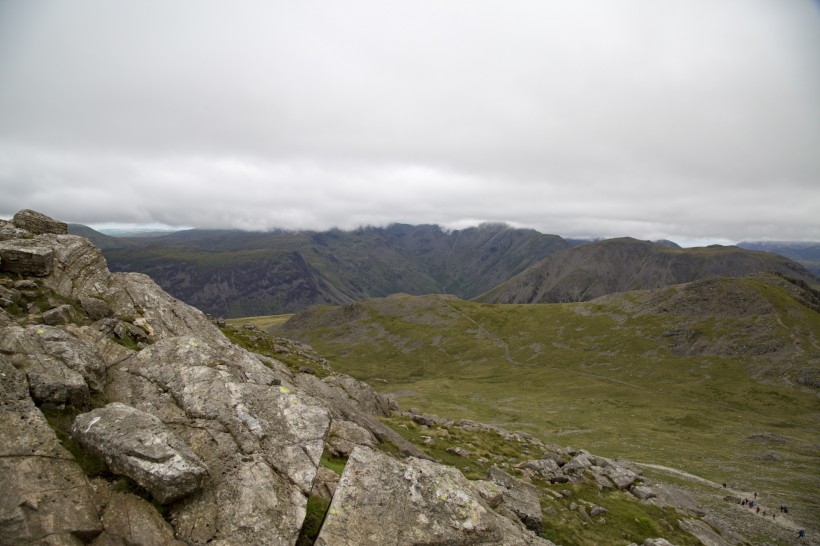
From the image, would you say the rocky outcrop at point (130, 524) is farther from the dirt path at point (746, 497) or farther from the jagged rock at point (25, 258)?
the dirt path at point (746, 497)

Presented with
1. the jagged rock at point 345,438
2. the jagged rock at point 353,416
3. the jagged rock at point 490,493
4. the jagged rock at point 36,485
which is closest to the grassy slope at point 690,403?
the jagged rock at point 353,416

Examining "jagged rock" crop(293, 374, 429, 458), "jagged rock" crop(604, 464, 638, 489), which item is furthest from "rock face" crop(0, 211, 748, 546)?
"jagged rock" crop(604, 464, 638, 489)

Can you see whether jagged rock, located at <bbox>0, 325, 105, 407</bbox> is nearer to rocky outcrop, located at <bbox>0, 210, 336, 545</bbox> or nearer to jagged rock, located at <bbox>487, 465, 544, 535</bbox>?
rocky outcrop, located at <bbox>0, 210, 336, 545</bbox>

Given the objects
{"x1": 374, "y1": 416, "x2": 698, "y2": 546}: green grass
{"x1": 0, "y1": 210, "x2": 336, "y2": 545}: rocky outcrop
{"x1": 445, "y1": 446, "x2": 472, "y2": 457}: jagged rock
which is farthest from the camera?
{"x1": 445, "y1": 446, "x2": 472, "y2": 457}: jagged rock

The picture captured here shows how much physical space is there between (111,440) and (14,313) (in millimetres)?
14530

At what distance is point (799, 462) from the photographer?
8944 cm

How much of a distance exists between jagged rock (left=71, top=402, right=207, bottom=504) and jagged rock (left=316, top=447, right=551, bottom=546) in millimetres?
5563

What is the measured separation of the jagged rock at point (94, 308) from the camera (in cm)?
2684

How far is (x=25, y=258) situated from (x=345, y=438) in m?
26.4

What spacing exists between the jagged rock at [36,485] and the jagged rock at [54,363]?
→ 1.23 m

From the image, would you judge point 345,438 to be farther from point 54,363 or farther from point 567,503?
point 567,503

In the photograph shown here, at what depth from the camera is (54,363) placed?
1748 centimetres

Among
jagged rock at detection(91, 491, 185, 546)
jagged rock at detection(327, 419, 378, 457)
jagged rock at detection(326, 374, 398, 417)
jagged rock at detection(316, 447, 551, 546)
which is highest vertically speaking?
jagged rock at detection(91, 491, 185, 546)

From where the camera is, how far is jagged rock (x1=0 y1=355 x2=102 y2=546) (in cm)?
1170
